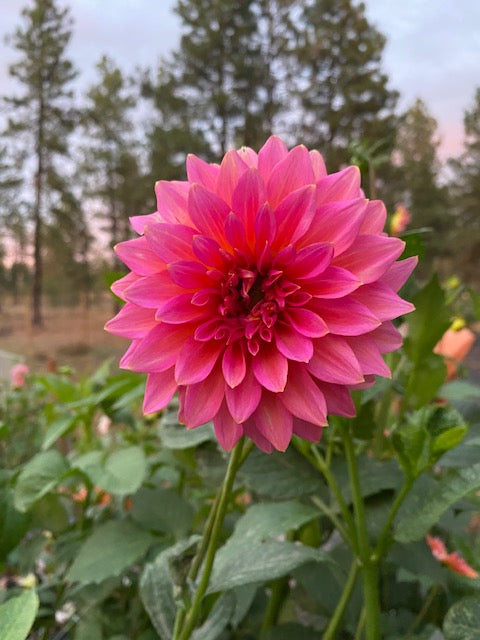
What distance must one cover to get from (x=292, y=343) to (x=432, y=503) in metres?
0.12

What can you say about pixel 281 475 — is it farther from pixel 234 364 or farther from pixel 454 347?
pixel 454 347

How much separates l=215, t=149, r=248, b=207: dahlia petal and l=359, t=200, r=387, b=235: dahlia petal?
0.05 metres

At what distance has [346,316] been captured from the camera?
0.67ft

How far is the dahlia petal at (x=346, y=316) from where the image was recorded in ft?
0.65


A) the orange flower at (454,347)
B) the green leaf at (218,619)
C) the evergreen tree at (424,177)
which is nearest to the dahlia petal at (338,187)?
the green leaf at (218,619)

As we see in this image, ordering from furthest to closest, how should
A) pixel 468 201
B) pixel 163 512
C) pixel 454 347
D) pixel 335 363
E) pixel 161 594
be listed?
pixel 468 201 → pixel 454 347 → pixel 163 512 → pixel 161 594 → pixel 335 363

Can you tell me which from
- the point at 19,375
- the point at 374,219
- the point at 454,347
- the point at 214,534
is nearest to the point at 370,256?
the point at 374,219

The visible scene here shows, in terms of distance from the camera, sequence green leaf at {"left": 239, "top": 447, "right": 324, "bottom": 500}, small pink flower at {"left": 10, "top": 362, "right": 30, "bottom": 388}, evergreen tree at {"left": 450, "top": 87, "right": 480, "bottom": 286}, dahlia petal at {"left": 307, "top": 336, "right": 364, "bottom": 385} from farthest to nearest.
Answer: evergreen tree at {"left": 450, "top": 87, "right": 480, "bottom": 286} → small pink flower at {"left": 10, "top": 362, "right": 30, "bottom": 388} → green leaf at {"left": 239, "top": 447, "right": 324, "bottom": 500} → dahlia petal at {"left": 307, "top": 336, "right": 364, "bottom": 385}

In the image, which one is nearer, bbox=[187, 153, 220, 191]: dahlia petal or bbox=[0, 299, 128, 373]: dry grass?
bbox=[187, 153, 220, 191]: dahlia petal

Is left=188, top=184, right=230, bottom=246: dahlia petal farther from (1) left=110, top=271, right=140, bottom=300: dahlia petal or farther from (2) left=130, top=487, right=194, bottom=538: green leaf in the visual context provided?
(2) left=130, top=487, right=194, bottom=538: green leaf

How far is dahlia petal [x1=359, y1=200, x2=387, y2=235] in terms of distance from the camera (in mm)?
211

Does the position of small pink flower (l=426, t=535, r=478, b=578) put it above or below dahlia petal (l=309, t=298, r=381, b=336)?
below

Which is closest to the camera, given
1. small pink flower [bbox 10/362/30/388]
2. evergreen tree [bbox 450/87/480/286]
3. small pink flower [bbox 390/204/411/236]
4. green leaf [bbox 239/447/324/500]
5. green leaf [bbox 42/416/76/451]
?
green leaf [bbox 239/447/324/500]

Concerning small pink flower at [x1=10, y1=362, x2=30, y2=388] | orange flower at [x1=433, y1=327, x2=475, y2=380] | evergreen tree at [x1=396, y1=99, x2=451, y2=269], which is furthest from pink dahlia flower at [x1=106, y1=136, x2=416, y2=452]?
evergreen tree at [x1=396, y1=99, x2=451, y2=269]
